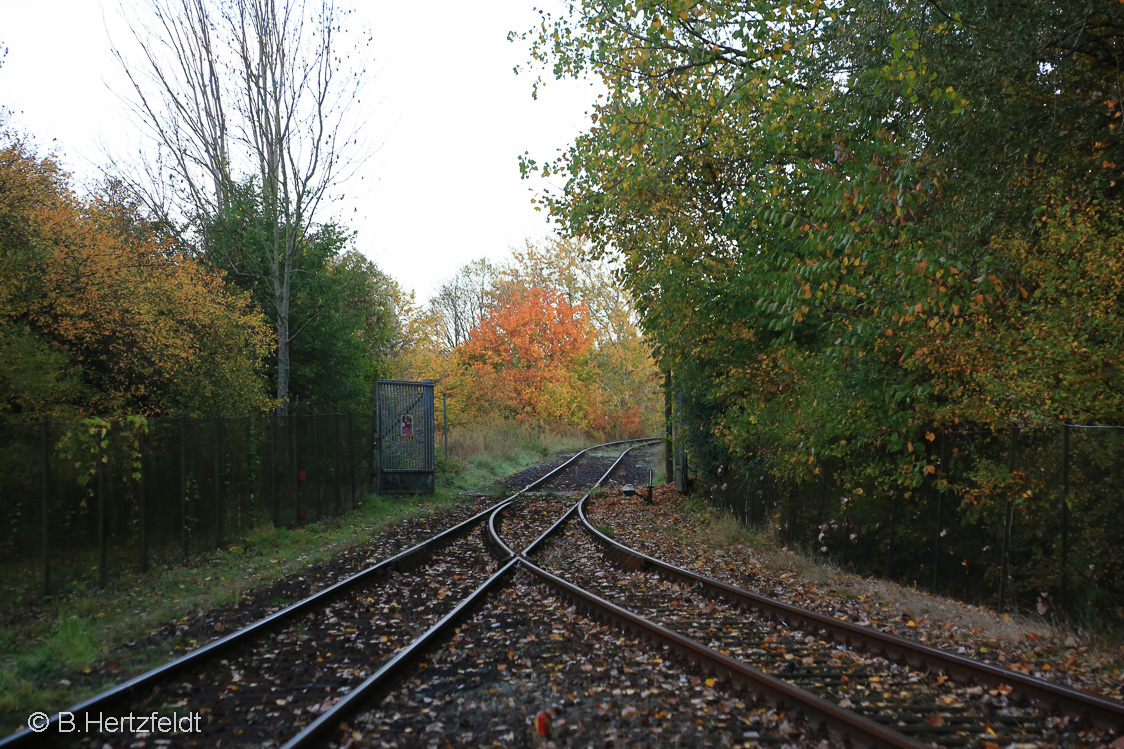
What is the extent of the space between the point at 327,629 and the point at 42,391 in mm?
6226

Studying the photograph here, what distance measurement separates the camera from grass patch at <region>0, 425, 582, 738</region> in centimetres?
596

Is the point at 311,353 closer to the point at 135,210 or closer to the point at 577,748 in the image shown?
the point at 135,210

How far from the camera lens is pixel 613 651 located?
6.90 meters

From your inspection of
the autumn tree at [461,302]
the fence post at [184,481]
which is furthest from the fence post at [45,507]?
the autumn tree at [461,302]

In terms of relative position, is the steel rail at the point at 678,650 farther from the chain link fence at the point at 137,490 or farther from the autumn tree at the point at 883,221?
the chain link fence at the point at 137,490

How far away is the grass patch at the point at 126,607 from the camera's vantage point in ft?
19.5

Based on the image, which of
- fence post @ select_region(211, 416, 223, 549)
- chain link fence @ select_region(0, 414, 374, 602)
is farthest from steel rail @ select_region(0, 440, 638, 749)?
fence post @ select_region(211, 416, 223, 549)

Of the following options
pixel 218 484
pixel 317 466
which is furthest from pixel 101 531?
pixel 317 466

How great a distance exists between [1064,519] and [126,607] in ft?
32.3

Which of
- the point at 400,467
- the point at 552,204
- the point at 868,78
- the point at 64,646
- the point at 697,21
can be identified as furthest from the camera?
the point at 400,467

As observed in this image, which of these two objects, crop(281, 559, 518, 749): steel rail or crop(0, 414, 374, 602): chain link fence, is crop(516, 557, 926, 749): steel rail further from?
crop(0, 414, 374, 602): chain link fence

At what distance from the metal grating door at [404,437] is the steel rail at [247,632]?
6152mm

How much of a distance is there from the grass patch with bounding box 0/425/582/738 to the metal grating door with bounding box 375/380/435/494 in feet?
8.53

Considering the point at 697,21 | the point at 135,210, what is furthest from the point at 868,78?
the point at 135,210
